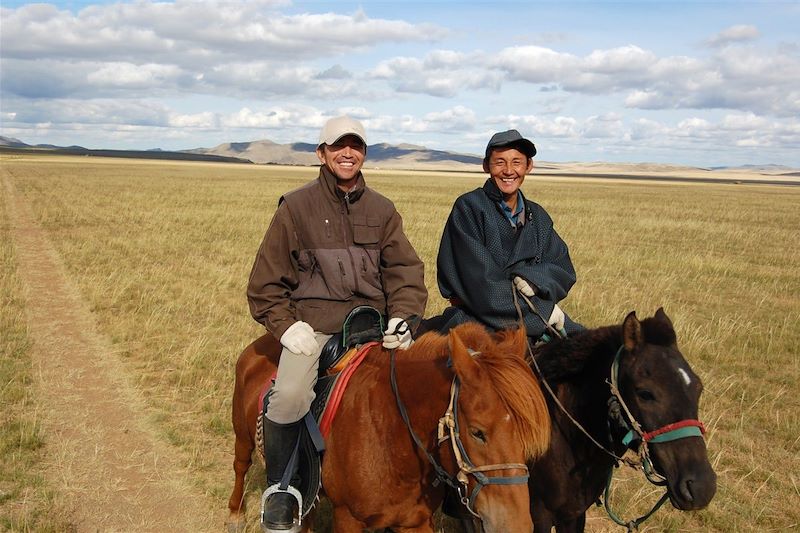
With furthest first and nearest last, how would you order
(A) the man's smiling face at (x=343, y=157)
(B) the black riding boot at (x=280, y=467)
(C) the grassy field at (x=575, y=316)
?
(C) the grassy field at (x=575, y=316), (A) the man's smiling face at (x=343, y=157), (B) the black riding boot at (x=280, y=467)

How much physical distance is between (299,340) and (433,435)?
1000 mm

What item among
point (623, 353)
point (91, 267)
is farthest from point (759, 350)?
point (91, 267)

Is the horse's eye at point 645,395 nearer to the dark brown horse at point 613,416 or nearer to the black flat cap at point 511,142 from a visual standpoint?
the dark brown horse at point 613,416

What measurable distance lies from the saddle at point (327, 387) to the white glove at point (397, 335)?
22cm

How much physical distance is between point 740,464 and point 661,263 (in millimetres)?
11341

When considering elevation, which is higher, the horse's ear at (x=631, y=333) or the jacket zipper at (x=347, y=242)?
the jacket zipper at (x=347, y=242)

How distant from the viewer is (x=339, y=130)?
3.79 metres

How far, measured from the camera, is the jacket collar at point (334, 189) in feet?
12.6

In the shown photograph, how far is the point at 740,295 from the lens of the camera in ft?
42.4

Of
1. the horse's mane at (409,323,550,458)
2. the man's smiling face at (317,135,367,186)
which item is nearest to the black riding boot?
the horse's mane at (409,323,550,458)

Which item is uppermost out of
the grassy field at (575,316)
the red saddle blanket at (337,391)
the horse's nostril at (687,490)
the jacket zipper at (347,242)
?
the jacket zipper at (347,242)

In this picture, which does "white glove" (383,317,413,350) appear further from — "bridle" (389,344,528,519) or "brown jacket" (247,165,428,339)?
"bridle" (389,344,528,519)

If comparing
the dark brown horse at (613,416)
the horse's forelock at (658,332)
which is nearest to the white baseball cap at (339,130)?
the dark brown horse at (613,416)

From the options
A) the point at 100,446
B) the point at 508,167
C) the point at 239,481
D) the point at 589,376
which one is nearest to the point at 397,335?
the point at 589,376
